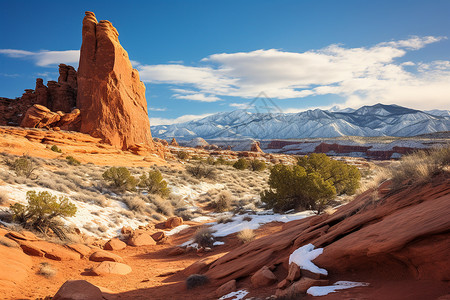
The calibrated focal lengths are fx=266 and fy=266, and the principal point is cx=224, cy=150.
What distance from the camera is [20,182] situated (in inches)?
516

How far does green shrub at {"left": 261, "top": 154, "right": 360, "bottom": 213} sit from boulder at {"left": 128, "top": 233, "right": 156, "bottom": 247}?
733 cm

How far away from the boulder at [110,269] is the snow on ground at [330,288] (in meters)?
6.65

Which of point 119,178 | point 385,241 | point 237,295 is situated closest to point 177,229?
point 119,178

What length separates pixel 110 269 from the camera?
8.52 metres

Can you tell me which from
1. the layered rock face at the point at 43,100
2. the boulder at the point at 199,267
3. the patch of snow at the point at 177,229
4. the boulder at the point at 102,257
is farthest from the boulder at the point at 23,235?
the layered rock face at the point at 43,100

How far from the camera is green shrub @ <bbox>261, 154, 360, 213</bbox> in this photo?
47.1ft

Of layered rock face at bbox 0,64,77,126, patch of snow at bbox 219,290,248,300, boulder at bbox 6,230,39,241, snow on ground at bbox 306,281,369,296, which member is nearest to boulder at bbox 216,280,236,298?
patch of snow at bbox 219,290,248,300

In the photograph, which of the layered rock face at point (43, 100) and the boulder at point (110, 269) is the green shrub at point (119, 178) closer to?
the boulder at point (110, 269)

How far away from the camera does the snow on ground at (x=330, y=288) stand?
4.03 metres

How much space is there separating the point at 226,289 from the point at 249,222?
7680mm

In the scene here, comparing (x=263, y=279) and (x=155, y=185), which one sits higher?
(x=155, y=185)

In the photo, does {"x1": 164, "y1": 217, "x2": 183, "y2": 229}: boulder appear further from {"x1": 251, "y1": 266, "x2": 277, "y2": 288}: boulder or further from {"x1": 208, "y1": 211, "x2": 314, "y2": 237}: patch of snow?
→ {"x1": 251, "y1": 266, "x2": 277, "y2": 288}: boulder

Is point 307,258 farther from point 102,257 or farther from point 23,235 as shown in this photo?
point 23,235

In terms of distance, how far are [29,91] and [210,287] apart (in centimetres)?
4246
